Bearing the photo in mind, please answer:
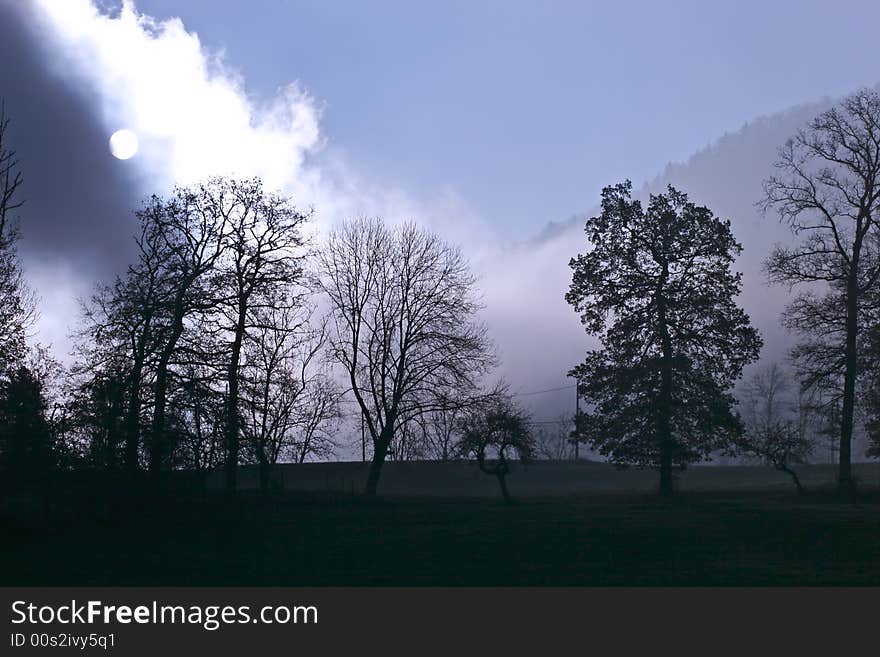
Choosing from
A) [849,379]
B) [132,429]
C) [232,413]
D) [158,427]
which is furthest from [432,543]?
[849,379]

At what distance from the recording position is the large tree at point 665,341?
137 feet

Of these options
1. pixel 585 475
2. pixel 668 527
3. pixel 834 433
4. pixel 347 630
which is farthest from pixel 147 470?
pixel 585 475

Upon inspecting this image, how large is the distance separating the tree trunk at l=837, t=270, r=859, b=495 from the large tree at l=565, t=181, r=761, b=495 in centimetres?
431

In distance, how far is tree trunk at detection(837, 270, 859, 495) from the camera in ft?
132

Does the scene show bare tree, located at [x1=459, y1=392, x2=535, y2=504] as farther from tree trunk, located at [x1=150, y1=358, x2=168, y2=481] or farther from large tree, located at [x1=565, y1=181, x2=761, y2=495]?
tree trunk, located at [x1=150, y1=358, x2=168, y2=481]

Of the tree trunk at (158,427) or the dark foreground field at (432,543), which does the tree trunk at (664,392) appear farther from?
the tree trunk at (158,427)

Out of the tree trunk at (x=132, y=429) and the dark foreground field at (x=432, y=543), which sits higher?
the tree trunk at (x=132, y=429)

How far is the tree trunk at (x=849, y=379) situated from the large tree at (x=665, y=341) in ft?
14.2

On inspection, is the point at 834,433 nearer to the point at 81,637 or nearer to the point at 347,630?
the point at 347,630

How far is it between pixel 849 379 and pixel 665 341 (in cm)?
874

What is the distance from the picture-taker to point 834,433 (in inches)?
1511

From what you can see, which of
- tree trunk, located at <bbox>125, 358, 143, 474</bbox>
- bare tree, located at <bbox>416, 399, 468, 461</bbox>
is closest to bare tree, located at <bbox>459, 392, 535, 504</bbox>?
bare tree, located at <bbox>416, 399, 468, 461</bbox>

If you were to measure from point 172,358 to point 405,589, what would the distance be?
66.0 feet

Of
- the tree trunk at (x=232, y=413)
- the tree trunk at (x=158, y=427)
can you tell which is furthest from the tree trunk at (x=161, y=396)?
the tree trunk at (x=232, y=413)
